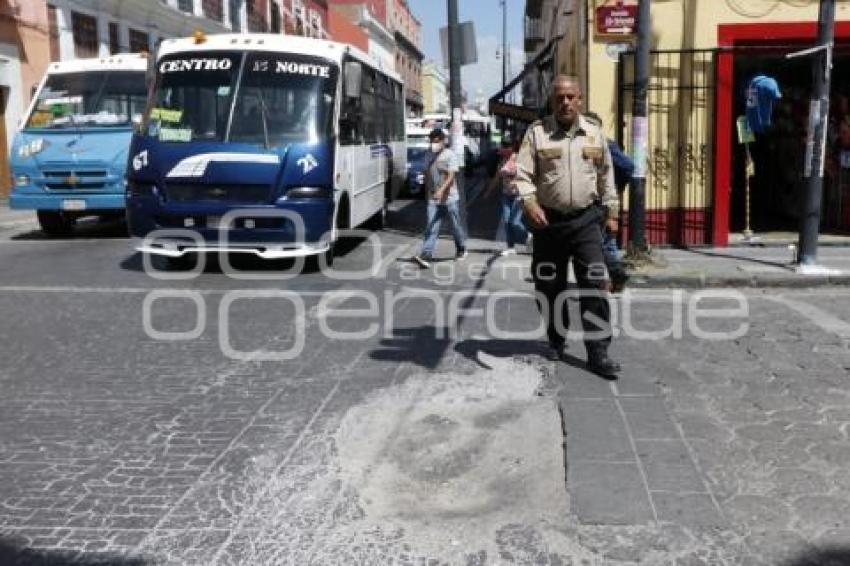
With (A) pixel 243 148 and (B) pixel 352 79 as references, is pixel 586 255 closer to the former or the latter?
(A) pixel 243 148

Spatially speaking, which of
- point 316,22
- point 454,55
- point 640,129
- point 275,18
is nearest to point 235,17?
point 275,18

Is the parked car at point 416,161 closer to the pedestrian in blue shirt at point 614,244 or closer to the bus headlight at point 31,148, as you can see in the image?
the bus headlight at point 31,148

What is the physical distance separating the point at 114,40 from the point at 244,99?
19.7m

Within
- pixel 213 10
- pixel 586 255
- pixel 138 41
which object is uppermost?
pixel 213 10

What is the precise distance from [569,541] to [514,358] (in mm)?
2894

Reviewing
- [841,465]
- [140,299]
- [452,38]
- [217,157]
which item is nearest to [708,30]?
[452,38]

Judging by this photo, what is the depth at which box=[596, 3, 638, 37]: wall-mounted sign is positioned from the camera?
37.1 feet

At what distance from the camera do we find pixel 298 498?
4.02 meters

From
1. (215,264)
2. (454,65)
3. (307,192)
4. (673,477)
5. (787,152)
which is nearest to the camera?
(673,477)

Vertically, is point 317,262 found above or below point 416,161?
below

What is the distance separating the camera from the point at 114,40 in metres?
27.7

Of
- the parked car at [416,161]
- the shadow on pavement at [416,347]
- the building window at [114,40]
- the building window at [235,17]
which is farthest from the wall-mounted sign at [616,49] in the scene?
the building window at [235,17]

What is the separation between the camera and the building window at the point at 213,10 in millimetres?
34531

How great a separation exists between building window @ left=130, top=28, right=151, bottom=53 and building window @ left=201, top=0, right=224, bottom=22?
15.7ft
